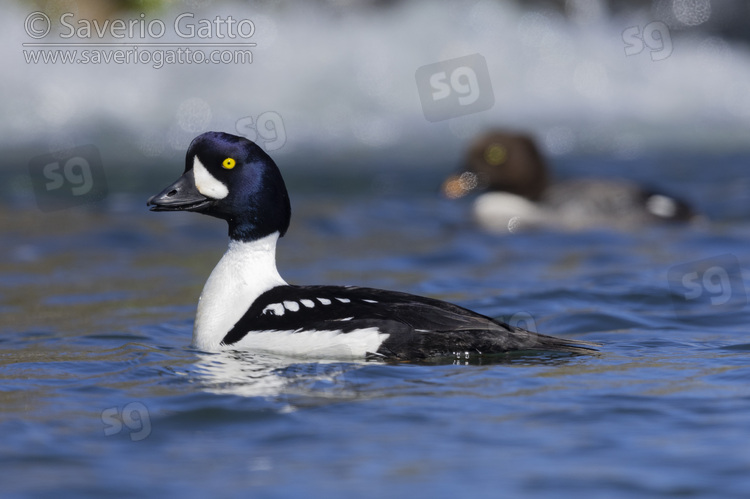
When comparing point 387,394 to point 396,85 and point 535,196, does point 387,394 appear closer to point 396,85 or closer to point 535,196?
point 535,196

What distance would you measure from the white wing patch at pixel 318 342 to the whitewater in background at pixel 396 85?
10.1m

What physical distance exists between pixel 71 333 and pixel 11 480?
3261 mm

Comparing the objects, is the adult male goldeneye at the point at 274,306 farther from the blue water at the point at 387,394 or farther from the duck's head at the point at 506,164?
the duck's head at the point at 506,164

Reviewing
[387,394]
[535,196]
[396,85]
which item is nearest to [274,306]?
[387,394]

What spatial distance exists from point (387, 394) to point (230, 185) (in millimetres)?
1670

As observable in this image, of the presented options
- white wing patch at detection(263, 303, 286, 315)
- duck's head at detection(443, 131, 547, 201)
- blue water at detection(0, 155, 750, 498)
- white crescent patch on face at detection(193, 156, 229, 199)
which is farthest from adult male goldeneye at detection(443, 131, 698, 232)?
white wing patch at detection(263, 303, 286, 315)

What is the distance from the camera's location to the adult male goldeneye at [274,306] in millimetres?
5773

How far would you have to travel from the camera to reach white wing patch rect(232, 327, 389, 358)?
5.75 meters

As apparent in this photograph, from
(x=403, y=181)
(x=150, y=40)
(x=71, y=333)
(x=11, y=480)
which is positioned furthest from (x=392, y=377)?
(x=150, y=40)

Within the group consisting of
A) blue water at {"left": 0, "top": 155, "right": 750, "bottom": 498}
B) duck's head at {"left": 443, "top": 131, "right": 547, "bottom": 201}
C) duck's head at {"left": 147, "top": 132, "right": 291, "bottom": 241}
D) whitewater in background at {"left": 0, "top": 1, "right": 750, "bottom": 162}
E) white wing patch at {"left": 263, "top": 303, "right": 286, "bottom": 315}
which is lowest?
blue water at {"left": 0, "top": 155, "right": 750, "bottom": 498}

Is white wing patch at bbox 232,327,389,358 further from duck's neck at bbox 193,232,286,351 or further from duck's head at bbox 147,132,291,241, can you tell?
duck's head at bbox 147,132,291,241

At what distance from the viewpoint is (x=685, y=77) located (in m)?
19.7

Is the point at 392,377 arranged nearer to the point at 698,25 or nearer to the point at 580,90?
the point at 580,90

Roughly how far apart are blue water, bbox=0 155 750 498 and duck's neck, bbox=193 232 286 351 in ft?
0.45
